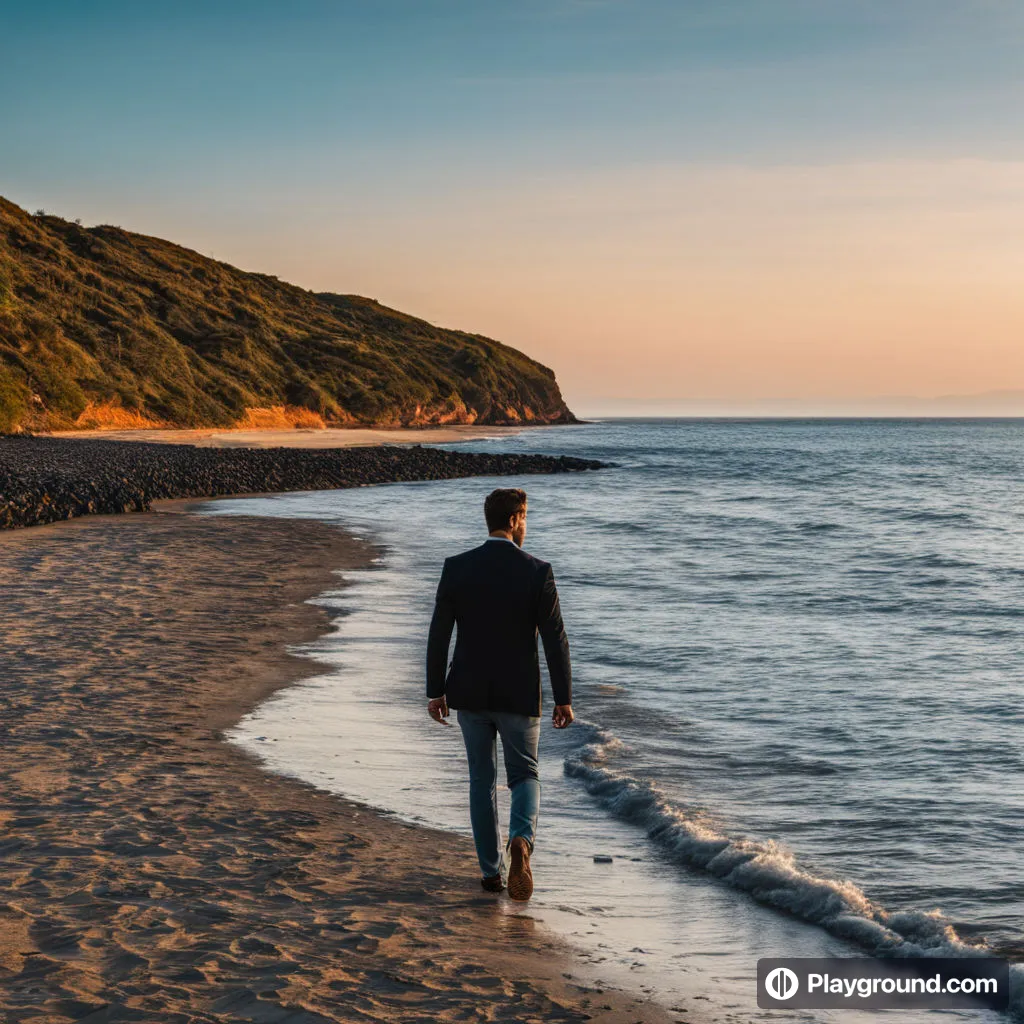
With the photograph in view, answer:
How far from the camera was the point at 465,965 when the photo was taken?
4.80 meters

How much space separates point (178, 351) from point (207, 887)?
96287 mm

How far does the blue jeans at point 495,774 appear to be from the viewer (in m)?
5.65

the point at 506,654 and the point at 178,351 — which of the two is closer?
the point at 506,654

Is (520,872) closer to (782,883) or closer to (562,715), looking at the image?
(562,715)

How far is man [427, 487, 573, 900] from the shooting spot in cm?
554

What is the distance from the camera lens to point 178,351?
96312 mm

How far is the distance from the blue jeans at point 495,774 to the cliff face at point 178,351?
58.4 meters

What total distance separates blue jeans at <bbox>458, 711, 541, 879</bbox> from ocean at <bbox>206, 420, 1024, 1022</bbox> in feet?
1.30

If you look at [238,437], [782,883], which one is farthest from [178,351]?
[782,883]

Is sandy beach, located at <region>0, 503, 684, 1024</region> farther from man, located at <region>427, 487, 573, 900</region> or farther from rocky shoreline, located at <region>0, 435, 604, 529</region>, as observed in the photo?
rocky shoreline, located at <region>0, 435, 604, 529</region>

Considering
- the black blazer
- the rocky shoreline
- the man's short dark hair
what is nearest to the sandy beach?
the black blazer

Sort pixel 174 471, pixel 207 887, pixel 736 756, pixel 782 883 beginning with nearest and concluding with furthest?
pixel 207 887 → pixel 782 883 → pixel 736 756 → pixel 174 471

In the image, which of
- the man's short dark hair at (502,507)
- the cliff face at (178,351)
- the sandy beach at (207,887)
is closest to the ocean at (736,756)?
the sandy beach at (207,887)

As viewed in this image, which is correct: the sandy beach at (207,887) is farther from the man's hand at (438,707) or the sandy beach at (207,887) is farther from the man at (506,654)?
the man's hand at (438,707)
